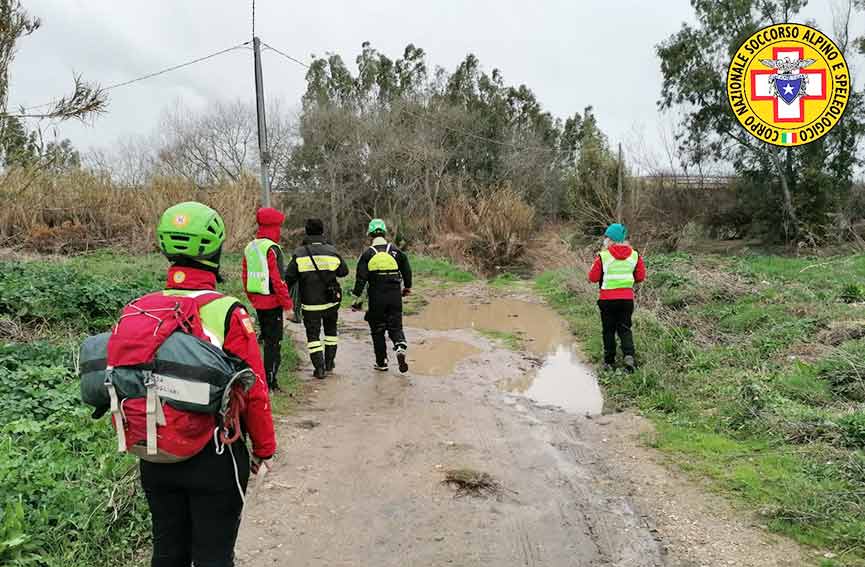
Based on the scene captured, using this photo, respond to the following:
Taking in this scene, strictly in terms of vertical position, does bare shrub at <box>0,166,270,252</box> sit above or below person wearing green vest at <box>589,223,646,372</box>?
above

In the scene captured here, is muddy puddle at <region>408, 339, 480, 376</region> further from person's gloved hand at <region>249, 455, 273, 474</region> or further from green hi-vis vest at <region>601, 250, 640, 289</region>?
person's gloved hand at <region>249, 455, 273, 474</region>

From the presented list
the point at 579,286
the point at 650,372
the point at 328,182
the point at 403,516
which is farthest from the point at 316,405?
the point at 328,182

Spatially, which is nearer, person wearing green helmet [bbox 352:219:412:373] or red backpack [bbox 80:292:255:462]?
red backpack [bbox 80:292:255:462]

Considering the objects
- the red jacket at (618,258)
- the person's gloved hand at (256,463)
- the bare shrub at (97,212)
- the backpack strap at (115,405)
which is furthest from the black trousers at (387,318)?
the bare shrub at (97,212)

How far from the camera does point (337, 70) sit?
136 ft

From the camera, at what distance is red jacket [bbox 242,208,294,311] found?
22.4ft

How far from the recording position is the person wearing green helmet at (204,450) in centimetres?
258

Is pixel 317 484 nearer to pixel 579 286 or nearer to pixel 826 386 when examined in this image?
pixel 826 386

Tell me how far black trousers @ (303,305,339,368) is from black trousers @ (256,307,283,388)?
664 mm

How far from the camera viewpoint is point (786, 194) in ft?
87.9

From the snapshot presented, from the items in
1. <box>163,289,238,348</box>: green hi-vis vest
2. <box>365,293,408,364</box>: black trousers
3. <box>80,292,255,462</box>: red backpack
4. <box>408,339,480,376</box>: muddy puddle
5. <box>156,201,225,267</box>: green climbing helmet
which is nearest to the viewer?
<box>80,292,255,462</box>: red backpack

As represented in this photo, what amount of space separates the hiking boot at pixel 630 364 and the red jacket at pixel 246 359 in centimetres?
621

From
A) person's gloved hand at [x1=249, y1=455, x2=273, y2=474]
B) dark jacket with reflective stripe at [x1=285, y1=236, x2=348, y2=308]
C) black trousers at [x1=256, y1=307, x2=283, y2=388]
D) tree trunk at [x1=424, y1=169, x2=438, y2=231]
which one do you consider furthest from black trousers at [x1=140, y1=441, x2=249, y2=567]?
tree trunk at [x1=424, y1=169, x2=438, y2=231]

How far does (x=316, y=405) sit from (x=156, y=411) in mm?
4672
